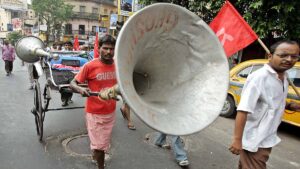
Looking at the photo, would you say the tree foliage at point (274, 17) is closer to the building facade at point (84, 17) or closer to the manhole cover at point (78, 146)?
the manhole cover at point (78, 146)

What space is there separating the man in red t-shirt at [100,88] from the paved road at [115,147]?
2.98ft

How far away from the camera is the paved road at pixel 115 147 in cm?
394

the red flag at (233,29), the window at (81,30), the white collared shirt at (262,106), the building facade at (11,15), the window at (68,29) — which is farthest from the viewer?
the building facade at (11,15)

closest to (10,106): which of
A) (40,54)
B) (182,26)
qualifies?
(40,54)

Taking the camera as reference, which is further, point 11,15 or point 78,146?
Answer: point 11,15

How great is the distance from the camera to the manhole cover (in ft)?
13.8

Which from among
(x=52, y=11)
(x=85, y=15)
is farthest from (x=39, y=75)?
(x=85, y=15)

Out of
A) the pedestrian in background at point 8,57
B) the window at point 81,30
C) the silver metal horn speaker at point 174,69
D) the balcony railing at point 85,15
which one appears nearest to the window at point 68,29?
the window at point 81,30

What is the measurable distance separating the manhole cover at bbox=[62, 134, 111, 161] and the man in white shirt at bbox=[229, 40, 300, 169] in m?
2.22

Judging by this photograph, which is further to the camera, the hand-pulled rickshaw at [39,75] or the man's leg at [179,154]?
the hand-pulled rickshaw at [39,75]

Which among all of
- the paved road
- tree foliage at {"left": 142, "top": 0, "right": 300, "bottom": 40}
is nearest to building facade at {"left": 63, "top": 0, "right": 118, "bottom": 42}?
tree foliage at {"left": 142, "top": 0, "right": 300, "bottom": 40}

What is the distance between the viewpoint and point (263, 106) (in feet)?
7.77

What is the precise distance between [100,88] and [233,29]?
5.96 ft

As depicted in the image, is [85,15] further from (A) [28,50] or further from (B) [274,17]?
(A) [28,50]
